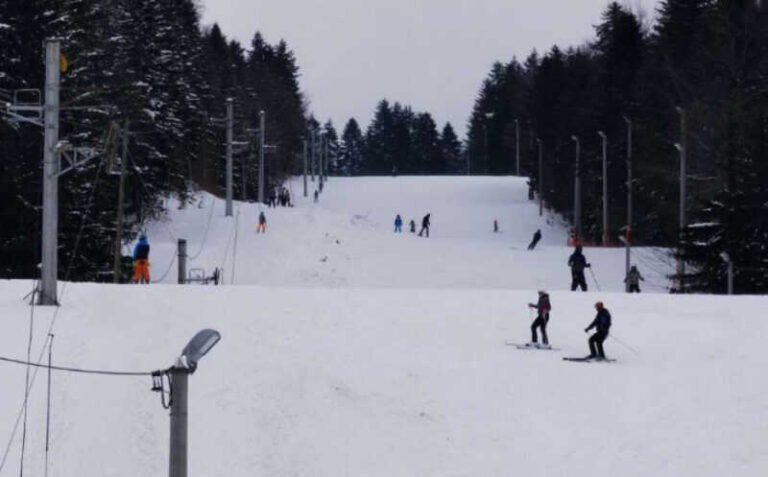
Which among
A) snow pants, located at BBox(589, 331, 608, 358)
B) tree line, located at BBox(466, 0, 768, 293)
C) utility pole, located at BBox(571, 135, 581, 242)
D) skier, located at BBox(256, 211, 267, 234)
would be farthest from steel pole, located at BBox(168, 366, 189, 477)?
utility pole, located at BBox(571, 135, 581, 242)

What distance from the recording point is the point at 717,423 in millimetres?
18859

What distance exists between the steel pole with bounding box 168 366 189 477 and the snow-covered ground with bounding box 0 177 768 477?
508 cm

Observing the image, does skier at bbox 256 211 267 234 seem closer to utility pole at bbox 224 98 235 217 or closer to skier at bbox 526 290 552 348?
utility pole at bbox 224 98 235 217

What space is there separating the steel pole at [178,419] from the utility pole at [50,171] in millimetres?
14468

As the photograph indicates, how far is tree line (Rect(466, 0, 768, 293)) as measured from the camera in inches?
1617

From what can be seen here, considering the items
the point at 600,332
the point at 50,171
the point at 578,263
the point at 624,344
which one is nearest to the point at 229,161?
the point at 578,263

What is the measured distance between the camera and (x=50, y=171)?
24.8m

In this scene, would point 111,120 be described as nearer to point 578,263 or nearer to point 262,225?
point 262,225

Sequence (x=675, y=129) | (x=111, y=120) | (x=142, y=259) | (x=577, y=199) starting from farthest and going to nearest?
(x=577, y=199) → (x=675, y=129) → (x=111, y=120) → (x=142, y=259)

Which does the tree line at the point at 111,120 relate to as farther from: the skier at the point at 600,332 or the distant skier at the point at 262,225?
the skier at the point at 600,332

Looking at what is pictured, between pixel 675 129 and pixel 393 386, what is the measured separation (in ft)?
152

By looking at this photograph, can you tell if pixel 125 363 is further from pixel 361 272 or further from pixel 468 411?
pixel 361 272

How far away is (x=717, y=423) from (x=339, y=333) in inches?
337

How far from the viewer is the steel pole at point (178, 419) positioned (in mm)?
11109
